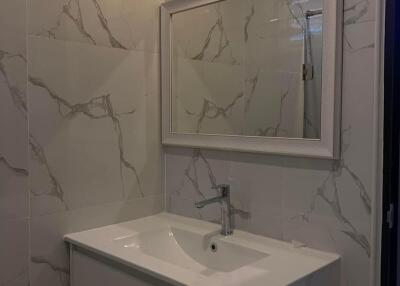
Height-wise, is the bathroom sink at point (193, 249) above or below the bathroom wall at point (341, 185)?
below

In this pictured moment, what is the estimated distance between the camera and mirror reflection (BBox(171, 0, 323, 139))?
4.60ft

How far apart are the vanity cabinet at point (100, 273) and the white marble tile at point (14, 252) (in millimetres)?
170

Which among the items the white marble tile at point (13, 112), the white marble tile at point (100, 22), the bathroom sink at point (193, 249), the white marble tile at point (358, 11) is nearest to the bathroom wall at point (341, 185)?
the white marble tile at point (358, 11)

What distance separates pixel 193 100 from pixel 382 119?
2.62ft

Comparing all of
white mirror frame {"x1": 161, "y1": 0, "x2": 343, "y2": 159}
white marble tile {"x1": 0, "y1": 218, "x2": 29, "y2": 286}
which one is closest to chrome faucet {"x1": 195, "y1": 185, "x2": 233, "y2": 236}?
white mirror frame {"x1": 161, "y1": 0, "x2": 343, "y2": 159}

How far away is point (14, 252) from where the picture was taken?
1437 millimetres

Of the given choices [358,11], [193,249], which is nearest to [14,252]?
[193,249]

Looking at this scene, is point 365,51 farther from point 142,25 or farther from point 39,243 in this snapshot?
point 39,243

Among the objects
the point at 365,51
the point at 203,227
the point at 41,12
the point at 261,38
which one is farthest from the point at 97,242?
the point at 365,51

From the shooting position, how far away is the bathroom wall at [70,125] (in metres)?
1.42

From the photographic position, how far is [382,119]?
1.24 metres

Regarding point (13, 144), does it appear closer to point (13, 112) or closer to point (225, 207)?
point (13, 112)

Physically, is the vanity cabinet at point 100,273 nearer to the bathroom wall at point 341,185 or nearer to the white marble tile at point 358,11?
the bathroom wall at point 341,185

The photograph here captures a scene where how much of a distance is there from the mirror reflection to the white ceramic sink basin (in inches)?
15.3
